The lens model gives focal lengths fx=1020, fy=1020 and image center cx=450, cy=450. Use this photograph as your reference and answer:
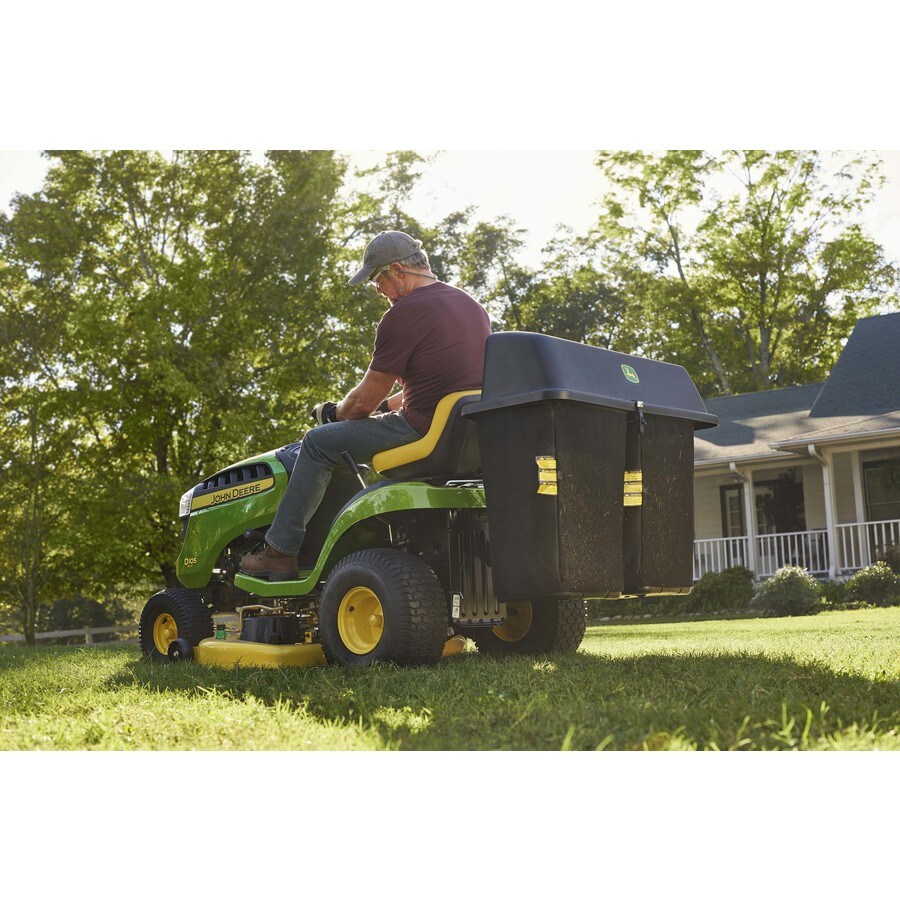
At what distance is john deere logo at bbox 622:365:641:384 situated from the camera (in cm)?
395

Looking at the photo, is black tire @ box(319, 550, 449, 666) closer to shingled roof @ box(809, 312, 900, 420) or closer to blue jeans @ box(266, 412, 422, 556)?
blue jeans @ box(266, 412, 422, 556)

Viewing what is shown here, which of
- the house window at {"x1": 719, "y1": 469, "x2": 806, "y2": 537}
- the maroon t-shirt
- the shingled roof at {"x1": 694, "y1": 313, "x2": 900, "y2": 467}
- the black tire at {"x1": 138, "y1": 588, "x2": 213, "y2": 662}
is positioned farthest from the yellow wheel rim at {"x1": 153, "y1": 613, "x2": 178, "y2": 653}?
the house window at {"x1": 719, "y1": 469, "x2": 806, "y2": 537}

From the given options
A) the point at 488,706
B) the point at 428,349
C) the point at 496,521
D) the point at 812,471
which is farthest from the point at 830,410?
the point at 488,706

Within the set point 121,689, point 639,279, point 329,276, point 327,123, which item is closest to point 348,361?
point 329,276

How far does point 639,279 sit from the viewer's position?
21.7 meters

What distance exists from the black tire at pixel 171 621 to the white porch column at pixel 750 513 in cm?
1293

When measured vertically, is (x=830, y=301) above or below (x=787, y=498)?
above

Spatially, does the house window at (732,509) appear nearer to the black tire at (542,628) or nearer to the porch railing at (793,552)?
the porch railing at (793,552)

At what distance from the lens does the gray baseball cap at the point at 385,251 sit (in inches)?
171

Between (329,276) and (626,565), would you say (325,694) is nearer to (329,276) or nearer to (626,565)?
(626,565)

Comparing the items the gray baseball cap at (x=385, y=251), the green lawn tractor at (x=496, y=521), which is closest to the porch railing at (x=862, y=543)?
the green lawn tractor at (x=496, y=521)

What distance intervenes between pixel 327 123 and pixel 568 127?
1.39 metres
